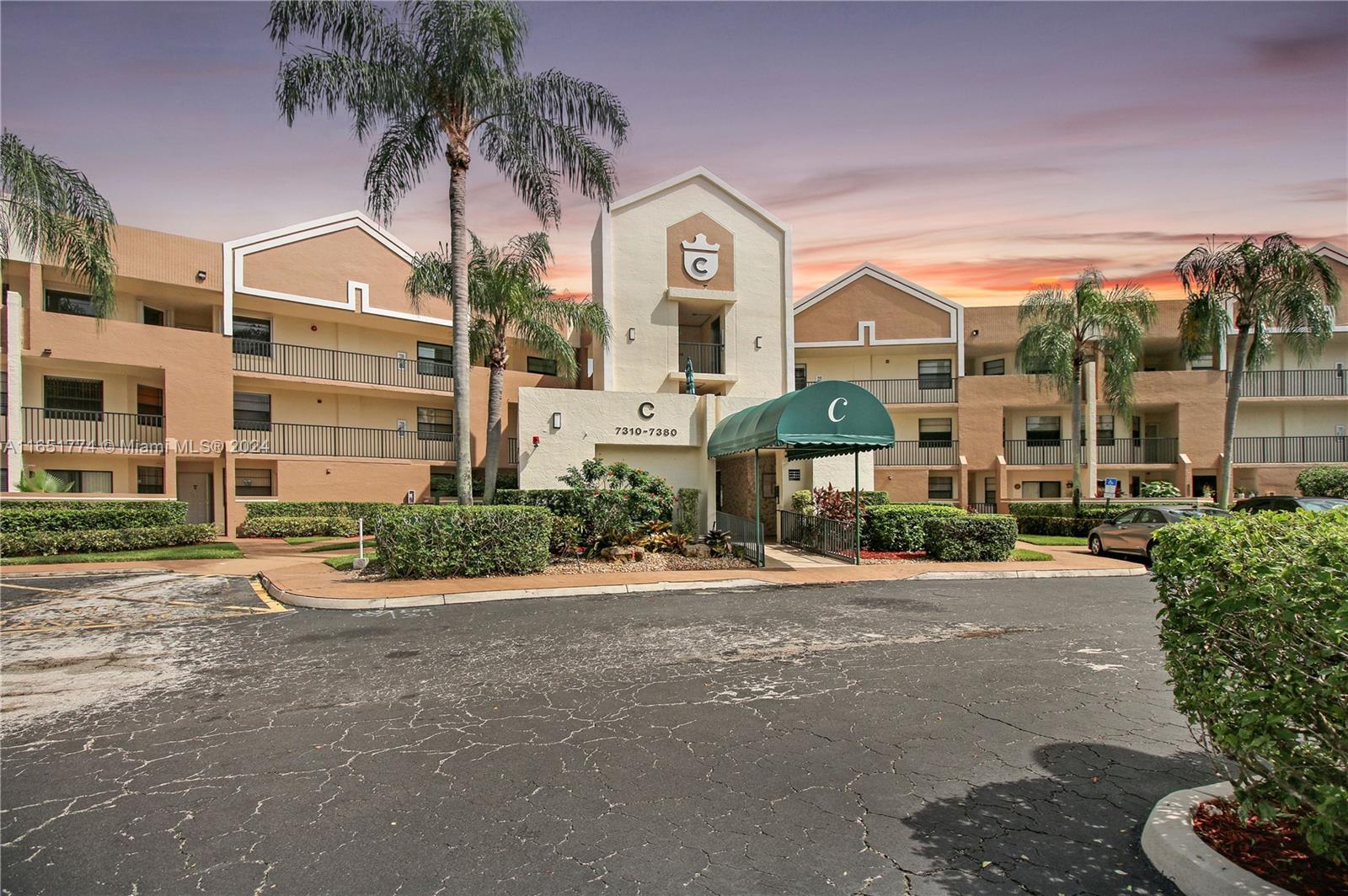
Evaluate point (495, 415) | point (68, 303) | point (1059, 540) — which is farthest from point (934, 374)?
point (68, 303)

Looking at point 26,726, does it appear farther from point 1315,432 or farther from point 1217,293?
point 1315,432

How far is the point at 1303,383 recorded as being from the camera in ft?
106

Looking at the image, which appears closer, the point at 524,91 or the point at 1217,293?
the point at 524,91

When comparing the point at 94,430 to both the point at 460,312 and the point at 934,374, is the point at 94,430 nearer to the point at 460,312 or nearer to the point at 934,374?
the point at 460,312

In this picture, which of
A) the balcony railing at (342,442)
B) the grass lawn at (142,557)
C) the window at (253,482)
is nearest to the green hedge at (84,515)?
the grass lawn at (142,557)

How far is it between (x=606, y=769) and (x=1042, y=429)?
34835 mm

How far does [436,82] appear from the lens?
53.7ft

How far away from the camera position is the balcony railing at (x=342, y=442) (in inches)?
1054

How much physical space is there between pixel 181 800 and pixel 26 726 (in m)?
2.65

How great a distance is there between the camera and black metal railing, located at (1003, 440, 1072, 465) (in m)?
33.1

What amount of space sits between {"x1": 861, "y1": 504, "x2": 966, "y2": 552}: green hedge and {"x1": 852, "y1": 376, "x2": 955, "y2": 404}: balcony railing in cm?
1596

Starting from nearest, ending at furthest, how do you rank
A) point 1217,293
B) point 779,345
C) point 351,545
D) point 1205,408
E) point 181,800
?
point 181,800 < point 351,545 < point 1217,293 < point 779,345 < point 1205,408

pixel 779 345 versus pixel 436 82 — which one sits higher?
pixel 436 82

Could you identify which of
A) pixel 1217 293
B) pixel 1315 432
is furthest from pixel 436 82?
pixel 1315 432
